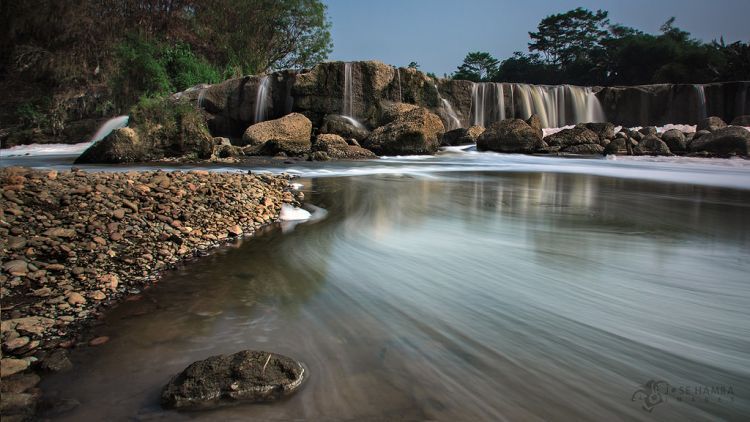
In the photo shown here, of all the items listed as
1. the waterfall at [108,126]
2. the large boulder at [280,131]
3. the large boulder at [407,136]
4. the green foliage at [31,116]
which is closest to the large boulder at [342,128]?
the large boulder at [407,136]

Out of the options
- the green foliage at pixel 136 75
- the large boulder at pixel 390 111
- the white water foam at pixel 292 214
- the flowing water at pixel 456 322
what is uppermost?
the green foliage at pixel 136 75

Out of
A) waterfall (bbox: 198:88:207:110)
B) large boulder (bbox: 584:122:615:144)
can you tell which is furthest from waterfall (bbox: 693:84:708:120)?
waterfall (bbox: 198:88:207:110)

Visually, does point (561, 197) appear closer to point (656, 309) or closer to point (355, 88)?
point (656, 309)

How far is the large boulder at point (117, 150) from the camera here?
39.0 feet

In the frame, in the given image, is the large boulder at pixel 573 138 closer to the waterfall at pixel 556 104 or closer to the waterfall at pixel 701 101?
the waterfall at pixel 556 104

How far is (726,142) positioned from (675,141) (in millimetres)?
1670

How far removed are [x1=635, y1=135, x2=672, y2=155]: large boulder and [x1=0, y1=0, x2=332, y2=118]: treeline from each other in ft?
63.0

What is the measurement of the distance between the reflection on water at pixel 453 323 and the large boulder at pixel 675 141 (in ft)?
45.4

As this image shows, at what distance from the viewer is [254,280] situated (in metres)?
3.47

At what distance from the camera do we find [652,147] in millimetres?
17312

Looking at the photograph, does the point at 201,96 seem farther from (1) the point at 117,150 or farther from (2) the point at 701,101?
(2) the point at 701,101

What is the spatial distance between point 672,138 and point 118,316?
19.3 m

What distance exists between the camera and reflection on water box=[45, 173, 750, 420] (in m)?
1.98

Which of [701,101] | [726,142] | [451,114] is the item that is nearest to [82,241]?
[726,142]
